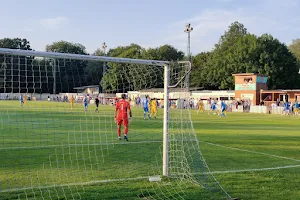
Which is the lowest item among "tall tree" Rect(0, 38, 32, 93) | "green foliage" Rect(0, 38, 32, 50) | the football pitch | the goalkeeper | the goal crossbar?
the football pitch

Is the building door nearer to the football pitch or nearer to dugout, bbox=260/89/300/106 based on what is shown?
dugout, bbox=260/89/300/106

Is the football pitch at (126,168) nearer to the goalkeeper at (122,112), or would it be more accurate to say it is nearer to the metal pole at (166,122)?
the metal pole at (166,122)

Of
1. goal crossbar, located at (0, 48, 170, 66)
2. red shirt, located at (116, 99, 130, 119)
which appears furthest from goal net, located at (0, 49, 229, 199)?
red shirt, located at (116, 99, 130, 119)

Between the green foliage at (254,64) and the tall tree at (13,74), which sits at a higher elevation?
the green foliage at (254,64)

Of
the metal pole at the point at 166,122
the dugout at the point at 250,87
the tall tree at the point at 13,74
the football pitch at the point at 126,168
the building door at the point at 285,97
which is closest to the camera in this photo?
the football pitch at the point at 126,168

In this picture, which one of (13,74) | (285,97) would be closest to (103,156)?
(13,74)

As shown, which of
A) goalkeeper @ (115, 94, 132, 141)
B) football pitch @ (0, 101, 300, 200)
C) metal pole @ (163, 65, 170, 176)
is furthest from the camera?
goalkeeper @ (115, 94, 132, 141)

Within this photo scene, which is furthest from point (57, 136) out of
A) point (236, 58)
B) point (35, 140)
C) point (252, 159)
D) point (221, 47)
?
point (221, 47)

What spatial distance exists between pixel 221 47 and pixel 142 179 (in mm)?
71801

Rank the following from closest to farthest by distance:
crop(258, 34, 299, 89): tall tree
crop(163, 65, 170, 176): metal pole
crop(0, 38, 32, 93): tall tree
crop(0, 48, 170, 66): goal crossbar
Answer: crop(0, 48, 170, 66): goal crossbar
crop(163, 65, 170, 176): metal pole
crop(0, 38, 32, 93): tall tree
crop(258, 34, 299, 89): tall tree

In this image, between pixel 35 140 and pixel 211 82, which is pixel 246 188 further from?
pixel 211 82

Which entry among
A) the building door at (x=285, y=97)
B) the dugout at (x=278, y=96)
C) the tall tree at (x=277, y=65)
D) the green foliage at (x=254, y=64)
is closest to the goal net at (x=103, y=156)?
the dugout at (x=278, y=96)

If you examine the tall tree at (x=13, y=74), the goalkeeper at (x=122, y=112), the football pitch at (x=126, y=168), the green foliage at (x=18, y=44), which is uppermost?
the green foliage at (x=18, y=44)

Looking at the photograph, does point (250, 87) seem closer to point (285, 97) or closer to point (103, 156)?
point (285, 97)
